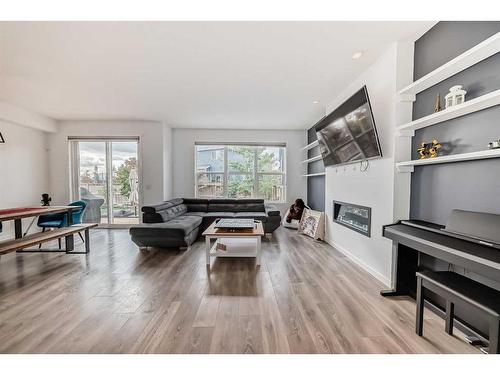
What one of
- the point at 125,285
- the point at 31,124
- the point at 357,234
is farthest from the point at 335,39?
the point at 31,124

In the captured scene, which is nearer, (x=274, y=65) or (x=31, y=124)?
(x=274, y=65)

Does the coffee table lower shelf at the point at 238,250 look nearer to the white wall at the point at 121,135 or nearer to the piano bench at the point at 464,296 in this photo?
the piano bench at the point at 464,296

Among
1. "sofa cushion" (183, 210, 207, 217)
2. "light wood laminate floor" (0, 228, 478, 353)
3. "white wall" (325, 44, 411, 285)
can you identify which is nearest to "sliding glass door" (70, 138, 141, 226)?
"sofa cushion" (183, 210, 207, 217)

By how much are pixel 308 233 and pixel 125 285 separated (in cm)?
344

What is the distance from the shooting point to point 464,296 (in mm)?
1378

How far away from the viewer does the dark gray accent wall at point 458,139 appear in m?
1.62

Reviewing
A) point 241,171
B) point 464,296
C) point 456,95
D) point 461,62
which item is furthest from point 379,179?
point 241,171

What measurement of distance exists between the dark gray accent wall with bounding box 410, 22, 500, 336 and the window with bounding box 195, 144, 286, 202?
4.09 meters

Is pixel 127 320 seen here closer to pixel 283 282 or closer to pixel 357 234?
pixel 283 282

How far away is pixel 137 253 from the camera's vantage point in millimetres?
3689

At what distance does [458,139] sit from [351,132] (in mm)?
1198

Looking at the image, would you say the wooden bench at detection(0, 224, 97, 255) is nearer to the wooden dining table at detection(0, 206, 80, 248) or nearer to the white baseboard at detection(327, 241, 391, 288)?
the wooden dining table at detection(0, 206, 80, 248)
